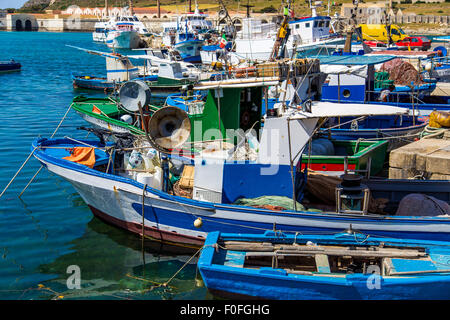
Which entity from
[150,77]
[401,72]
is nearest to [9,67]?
[150,77]

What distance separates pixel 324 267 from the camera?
924 centimetres

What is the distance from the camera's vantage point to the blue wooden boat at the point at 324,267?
861 cm

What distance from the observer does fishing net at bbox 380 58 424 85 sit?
26.2m

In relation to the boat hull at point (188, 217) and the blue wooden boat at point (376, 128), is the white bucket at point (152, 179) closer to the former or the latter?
the boat hull at point (188, 217)

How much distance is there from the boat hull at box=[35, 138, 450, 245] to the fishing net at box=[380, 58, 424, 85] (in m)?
17.4

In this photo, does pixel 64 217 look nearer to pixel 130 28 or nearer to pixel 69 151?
pixel 69 151

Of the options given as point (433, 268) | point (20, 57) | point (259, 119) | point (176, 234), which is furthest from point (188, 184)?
point (20, 57)

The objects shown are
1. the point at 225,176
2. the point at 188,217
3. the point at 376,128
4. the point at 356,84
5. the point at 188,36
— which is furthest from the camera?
the point at 188,36

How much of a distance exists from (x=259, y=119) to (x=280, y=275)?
518 cm

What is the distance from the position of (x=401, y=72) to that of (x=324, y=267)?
66.9 ft

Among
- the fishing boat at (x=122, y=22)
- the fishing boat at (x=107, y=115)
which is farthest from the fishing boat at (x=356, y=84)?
the fishing boat at (x=122, y=22)

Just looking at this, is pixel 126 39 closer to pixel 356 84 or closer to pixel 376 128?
pixel 356 84

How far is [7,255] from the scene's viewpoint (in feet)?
39.5

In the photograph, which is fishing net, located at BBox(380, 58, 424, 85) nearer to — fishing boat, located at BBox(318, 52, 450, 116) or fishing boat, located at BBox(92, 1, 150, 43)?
fishing boat, located at BBox(318, 52, 450, 116)
